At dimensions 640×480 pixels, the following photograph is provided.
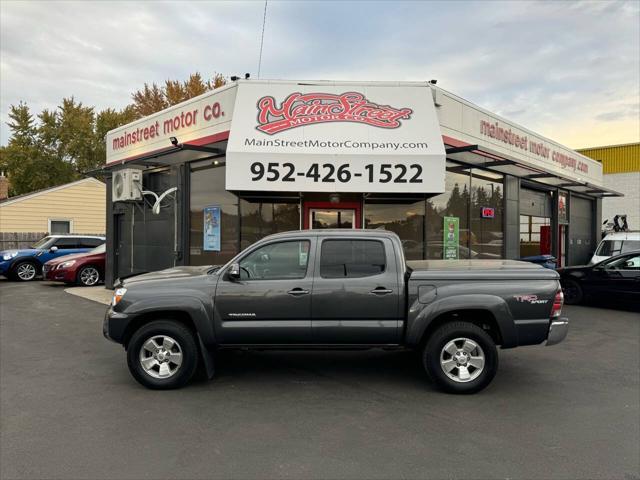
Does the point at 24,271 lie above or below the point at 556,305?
below

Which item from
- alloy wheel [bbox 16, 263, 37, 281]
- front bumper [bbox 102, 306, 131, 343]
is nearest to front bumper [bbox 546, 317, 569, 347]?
front bumper [bbox 102, 306, 131, 343]

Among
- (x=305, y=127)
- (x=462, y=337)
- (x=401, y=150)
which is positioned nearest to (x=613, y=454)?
(x=462, y=337)

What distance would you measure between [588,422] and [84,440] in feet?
14.9

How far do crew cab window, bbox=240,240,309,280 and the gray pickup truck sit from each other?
0.03 metres

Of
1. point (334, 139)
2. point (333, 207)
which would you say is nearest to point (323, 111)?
point (334, 139)

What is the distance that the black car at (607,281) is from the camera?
36.6 ft

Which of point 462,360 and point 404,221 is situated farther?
point 404,221

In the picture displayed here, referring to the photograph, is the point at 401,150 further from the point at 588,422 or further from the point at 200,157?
the point at 588,422

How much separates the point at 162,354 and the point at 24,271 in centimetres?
1500

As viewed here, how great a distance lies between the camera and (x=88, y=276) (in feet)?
51.8

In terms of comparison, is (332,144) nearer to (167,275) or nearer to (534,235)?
(167,275)

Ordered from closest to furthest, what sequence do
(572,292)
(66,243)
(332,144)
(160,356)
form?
1. (160,356)
2. (332,144)
3. (572,292)
4. (66,243)

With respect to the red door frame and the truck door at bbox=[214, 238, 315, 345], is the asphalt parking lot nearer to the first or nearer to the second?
the truck door at bbox=[214, 238, 315, 345]

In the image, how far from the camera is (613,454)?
3908mm
